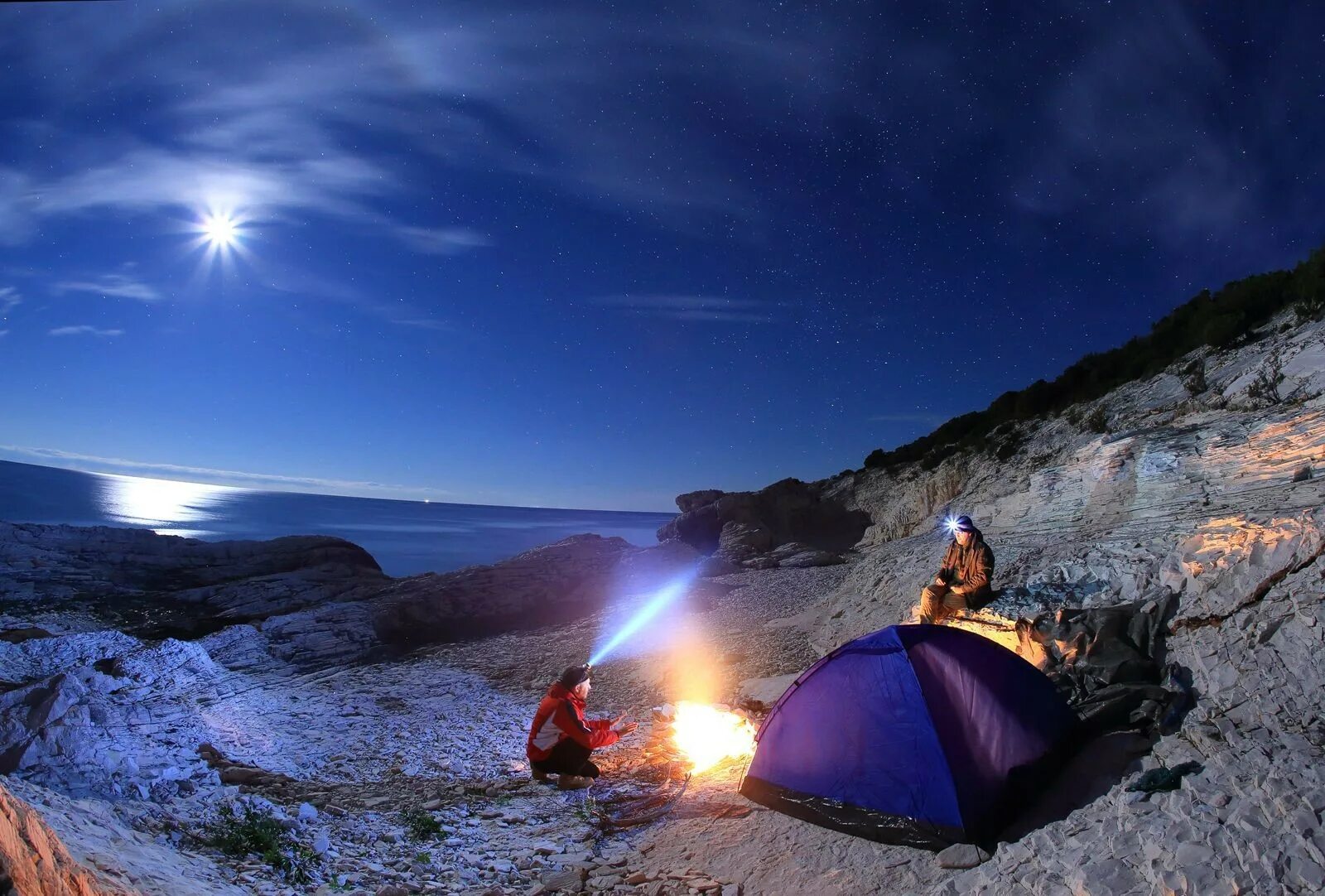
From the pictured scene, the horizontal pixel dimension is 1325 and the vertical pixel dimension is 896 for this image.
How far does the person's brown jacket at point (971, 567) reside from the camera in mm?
9109

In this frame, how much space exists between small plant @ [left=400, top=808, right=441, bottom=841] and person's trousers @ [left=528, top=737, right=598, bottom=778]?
1417mm

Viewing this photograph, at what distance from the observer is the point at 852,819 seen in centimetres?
589

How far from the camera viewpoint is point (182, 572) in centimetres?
2767

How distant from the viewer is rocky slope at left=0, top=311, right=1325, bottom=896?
4.43m

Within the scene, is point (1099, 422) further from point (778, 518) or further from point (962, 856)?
point (778, 518)

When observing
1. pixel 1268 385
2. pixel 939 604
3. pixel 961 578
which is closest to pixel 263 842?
pixel 939 604

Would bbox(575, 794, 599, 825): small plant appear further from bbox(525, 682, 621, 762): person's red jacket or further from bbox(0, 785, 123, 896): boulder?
bbox(0, 785, 123, 896): boulder

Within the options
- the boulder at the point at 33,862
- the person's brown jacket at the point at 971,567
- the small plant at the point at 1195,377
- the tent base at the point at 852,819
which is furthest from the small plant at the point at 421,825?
the small plant at the point at 1195,377

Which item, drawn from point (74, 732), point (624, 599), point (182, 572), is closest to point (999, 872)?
point (74, 732)

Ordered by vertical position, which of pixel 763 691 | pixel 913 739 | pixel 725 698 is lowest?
pixel 725 698

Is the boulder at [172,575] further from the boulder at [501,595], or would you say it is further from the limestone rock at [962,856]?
the limestone rock at [962,856]

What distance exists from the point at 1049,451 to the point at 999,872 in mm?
19331

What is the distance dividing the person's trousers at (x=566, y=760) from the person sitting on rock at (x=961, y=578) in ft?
17.3

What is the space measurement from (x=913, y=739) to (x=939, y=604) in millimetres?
4099
